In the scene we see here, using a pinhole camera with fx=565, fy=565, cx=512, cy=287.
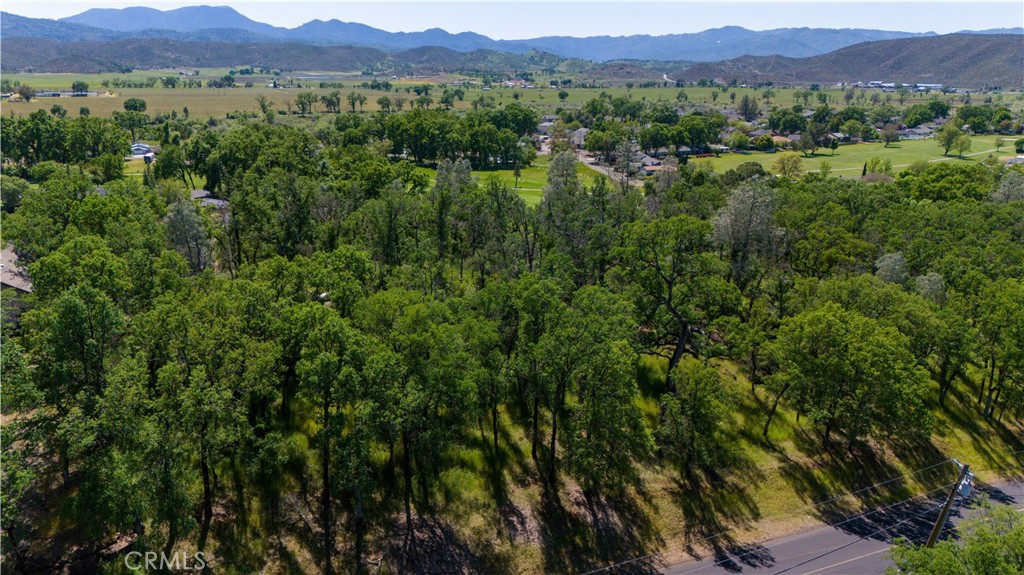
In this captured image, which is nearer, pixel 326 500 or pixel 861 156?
pixel 326 500

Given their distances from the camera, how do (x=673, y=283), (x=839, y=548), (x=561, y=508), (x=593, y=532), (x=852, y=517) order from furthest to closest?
1. (x=673, y=283)
2. (x=852, y=517)
3. (x=561, y=508)
4. (x=593, y=532)
5. (x=839, y=548)

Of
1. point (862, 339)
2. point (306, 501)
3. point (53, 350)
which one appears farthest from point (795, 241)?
point (53, 350)

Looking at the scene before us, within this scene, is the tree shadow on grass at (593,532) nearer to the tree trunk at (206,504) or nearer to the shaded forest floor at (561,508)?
the shaded forest floor at (561,508)

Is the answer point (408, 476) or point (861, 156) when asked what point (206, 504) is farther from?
point (861, 156)

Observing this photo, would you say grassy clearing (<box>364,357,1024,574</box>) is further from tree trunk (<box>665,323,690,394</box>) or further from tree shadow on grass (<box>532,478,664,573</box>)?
tree trunk (<box>665,323,690,394</box>)

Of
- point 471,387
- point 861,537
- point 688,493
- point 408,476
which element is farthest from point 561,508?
point 861,537

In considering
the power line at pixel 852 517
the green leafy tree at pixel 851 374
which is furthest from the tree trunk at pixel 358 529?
the green leafy tree at pixel 851 374

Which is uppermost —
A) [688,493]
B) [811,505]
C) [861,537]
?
[688,493]
